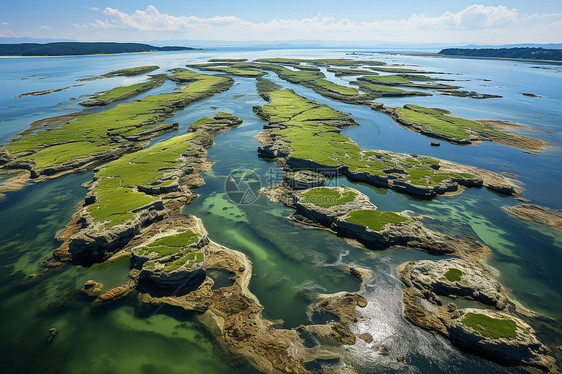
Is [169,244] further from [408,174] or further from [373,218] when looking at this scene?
[408,174]

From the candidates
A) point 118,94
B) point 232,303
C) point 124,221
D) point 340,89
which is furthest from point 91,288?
point 340,89

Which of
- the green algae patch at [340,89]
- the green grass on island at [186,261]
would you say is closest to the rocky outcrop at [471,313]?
the green grass on island at [186,261]

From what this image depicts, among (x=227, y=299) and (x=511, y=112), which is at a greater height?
(x=511, y=112)

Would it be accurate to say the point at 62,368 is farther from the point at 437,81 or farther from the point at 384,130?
the point at 437,81

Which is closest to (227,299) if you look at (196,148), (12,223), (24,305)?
(24,305)

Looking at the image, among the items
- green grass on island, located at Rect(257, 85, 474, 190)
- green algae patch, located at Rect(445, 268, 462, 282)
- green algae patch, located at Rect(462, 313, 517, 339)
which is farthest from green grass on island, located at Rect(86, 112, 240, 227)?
green algae patch, located at Rect(462, 313, 517, 339)

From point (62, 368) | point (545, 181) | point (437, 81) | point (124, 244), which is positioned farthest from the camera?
point (437, 81)

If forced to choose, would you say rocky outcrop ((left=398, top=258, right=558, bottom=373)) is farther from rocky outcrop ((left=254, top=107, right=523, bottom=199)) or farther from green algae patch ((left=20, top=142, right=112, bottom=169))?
green algae patch ((left=20, top=142, right=112, bottom=169))
